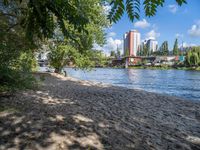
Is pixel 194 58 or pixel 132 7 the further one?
pixel 194 58

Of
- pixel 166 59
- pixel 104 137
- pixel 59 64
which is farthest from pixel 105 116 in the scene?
pixel 166 59

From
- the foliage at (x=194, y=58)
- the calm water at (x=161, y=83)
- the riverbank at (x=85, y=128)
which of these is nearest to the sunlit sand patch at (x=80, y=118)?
the riverbank at (x=85, y=128)

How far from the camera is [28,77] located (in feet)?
29.3

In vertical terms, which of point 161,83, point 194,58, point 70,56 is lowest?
point 161,83

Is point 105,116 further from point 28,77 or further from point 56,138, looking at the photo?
point 28,77

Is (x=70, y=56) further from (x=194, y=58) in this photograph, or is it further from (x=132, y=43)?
(x=132, y=43)

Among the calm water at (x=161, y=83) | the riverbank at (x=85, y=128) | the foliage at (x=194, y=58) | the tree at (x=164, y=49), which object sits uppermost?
the tree at (x=164, y=49)

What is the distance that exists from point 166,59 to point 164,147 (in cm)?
11814

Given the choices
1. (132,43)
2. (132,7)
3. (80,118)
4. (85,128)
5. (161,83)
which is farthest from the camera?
(132,43)

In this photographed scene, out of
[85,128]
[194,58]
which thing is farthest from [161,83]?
[194,58]

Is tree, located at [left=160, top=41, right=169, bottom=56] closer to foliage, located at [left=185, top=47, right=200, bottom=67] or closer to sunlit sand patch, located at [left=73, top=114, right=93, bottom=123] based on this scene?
foliage, located at [left=185, top=47, right=200, bottom=67]

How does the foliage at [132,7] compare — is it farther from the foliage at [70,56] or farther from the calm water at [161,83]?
the foliage at [70,56]

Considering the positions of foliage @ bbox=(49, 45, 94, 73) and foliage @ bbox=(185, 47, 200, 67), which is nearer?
foliage @ bbox=(49, 45, 94, 73)

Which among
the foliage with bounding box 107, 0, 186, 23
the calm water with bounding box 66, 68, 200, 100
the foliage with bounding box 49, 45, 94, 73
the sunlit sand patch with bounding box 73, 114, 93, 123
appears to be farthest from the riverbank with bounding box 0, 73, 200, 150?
the foliage with bounding box 49, 45, 94, 73
